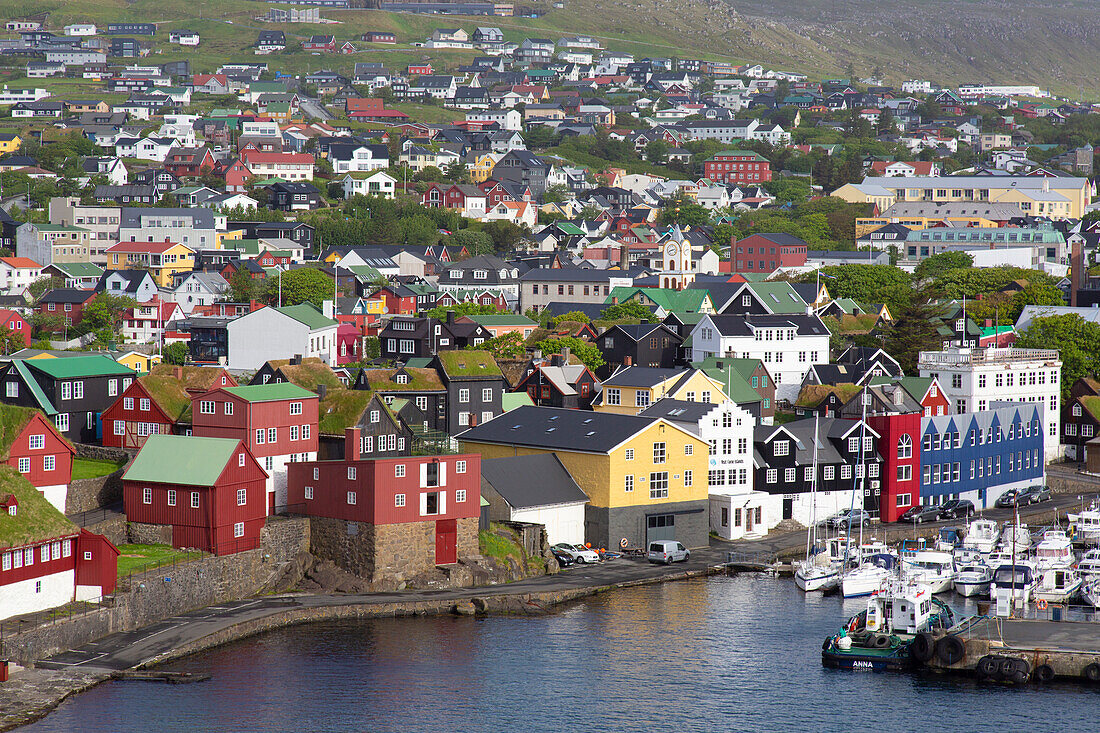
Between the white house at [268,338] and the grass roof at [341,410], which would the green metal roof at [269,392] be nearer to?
the grass roof at [341,410]

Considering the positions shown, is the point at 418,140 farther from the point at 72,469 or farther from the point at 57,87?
the point at 72,469

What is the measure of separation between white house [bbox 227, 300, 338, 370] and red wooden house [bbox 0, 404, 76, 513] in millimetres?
30010

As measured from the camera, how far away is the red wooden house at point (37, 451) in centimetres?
4612

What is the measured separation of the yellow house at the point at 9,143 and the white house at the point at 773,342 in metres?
94.4

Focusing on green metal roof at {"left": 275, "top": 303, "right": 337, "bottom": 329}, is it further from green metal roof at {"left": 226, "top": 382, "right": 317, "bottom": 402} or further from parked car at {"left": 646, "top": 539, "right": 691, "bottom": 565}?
parked car at {"left": 646, "top": 539, "right": 691, "bottom": 565}

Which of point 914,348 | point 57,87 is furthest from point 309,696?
point 57,87

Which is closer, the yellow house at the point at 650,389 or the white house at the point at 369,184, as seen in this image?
the yellow house at the point at 650,389

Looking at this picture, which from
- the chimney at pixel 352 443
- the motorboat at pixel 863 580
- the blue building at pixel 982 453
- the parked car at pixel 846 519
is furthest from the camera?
the blue building at pixel 982 453

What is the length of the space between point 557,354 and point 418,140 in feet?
319

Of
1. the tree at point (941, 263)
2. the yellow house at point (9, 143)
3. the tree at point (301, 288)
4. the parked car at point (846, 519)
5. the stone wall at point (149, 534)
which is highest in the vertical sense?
the yellow house at point (9, 143)

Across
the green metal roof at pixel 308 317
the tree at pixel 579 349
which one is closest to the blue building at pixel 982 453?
the tree at pixel 579 349

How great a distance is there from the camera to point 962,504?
204 ft

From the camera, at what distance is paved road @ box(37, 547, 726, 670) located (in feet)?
126

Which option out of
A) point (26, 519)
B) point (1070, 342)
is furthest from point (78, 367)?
point (1070, 342)
